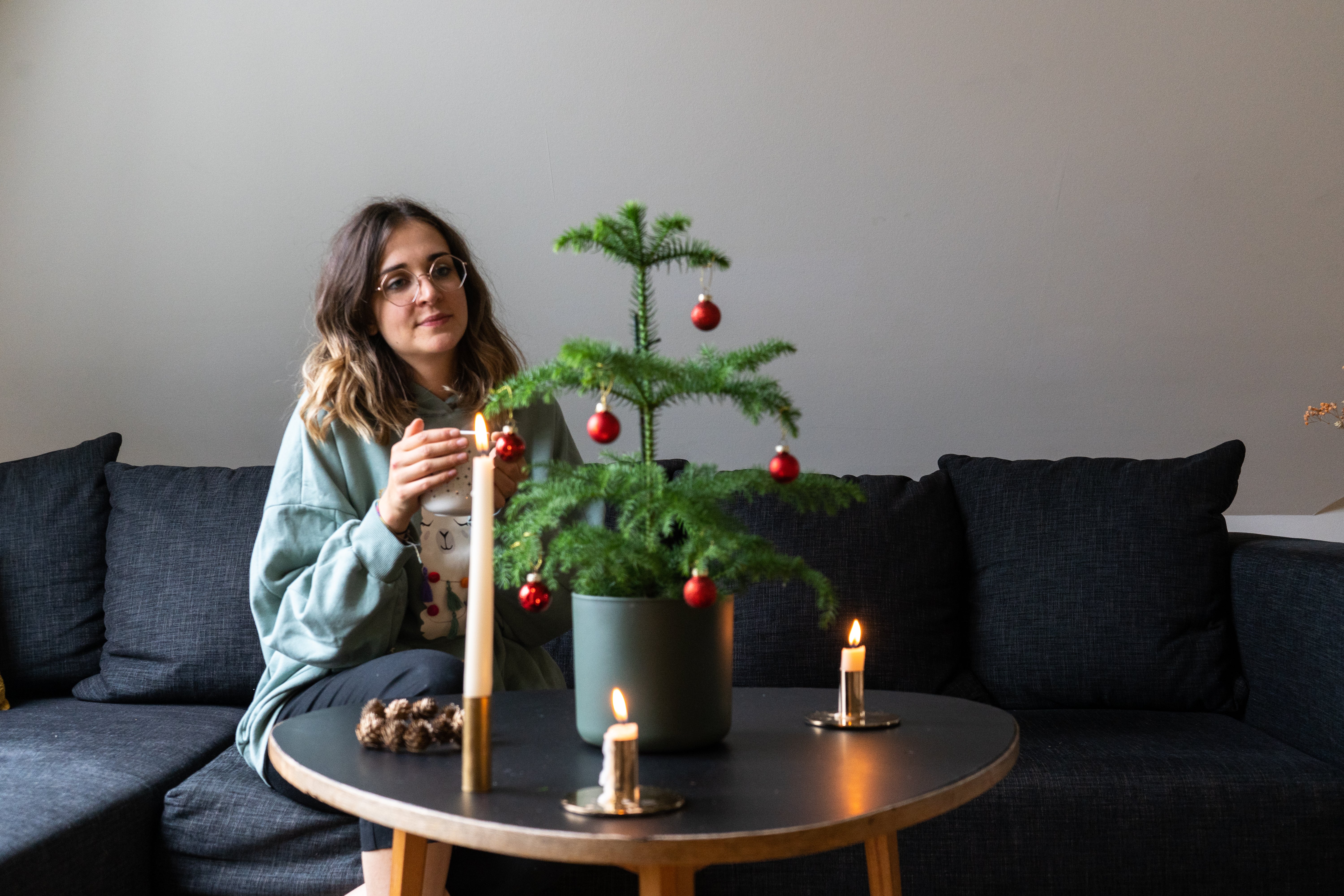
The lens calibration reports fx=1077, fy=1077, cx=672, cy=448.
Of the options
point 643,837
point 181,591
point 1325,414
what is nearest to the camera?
point 643,837

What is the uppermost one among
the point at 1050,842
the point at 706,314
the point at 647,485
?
the point at 706,314

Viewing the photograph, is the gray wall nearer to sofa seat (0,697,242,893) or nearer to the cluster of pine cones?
sofa seat (0,697,242,893)

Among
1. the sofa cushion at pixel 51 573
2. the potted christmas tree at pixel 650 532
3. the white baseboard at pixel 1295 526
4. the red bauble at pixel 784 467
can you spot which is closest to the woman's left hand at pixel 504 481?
the potted christmas tree at pixel 650 532

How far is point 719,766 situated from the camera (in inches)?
32.6

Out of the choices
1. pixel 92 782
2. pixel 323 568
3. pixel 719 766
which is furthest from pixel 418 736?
pixel 92 782

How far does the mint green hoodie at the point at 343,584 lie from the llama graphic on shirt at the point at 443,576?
0.04 feet

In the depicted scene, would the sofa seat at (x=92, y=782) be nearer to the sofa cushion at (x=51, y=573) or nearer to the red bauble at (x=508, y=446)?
the sofa cushion at (x=51, y=573)

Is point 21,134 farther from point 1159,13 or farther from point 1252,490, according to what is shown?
point 1252,490

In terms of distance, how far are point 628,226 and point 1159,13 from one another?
5.48 feet

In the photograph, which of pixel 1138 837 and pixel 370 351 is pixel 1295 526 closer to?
pixel 1138 837

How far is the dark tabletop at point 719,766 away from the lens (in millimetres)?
699

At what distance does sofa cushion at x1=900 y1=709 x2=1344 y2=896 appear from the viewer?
1388 millimetres

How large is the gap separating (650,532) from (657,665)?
0.10m

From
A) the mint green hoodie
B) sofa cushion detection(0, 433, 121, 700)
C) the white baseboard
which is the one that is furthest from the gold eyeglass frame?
the white baseboard
